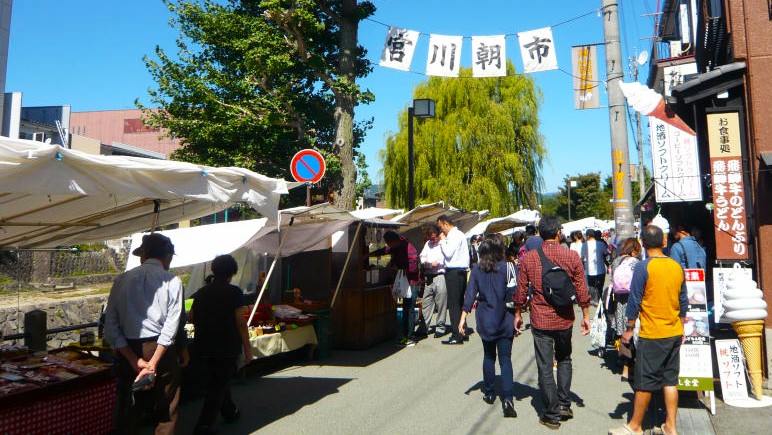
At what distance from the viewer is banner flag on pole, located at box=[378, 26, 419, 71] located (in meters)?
12.8

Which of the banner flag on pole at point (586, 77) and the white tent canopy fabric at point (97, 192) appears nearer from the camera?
the white tent canopy fabric at point (97, 192)

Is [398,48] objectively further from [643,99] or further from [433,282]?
[643,99]

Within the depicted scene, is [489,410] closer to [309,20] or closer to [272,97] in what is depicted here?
[309,20]

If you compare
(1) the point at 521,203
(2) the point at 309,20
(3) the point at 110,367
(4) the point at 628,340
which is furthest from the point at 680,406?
(1) the point at 521,203

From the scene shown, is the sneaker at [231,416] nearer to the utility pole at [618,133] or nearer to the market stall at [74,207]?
the market stall at [74,207]

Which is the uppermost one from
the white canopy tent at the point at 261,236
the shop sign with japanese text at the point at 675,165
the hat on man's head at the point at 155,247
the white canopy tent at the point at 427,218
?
the shop sign with japanese text at the point at 675,165

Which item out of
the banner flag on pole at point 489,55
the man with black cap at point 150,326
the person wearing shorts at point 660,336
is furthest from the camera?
the banner flag on pole at point 489,55

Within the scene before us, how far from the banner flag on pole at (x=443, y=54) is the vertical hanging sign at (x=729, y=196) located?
559cm

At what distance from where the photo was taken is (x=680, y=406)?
6078 mm

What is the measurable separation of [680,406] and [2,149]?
6438 mm

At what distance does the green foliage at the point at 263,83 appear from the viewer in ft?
47.9

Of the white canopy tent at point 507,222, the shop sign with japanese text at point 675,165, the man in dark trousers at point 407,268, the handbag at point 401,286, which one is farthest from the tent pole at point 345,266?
the white canopy tent at point 507,222

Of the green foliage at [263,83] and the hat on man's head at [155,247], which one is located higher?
the green foliage at [263,83]

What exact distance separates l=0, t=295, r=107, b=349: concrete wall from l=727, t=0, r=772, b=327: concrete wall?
54.5 feet
